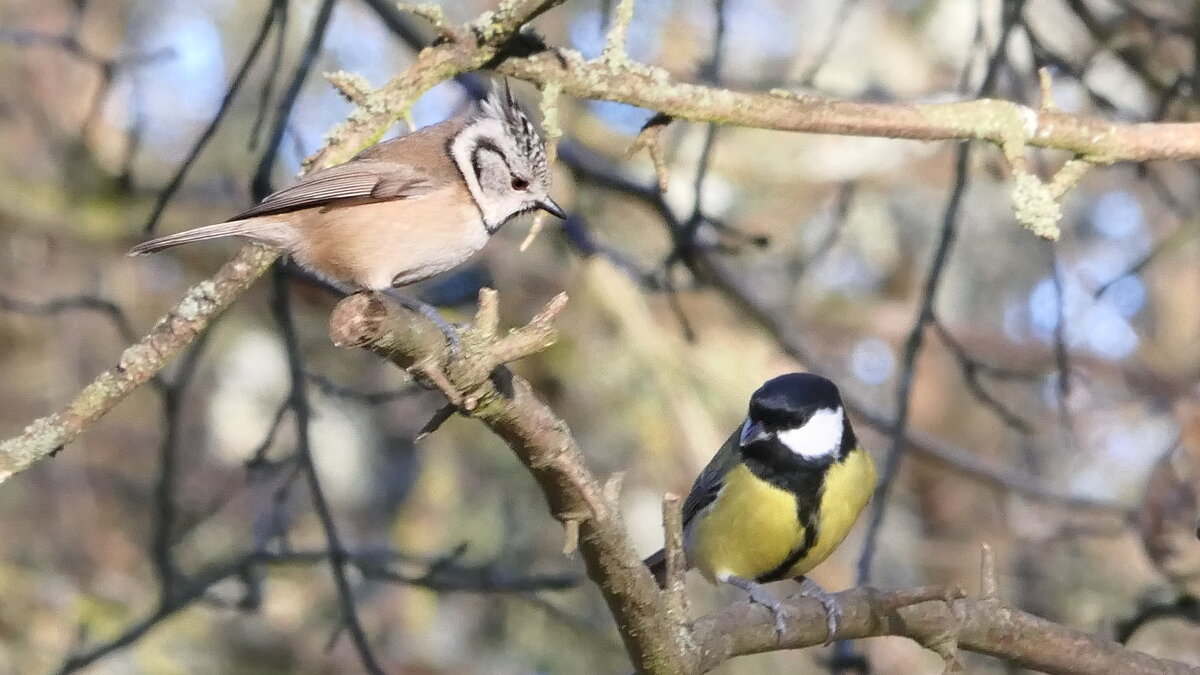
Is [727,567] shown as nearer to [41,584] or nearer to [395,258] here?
[395,258]

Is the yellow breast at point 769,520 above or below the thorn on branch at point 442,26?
below

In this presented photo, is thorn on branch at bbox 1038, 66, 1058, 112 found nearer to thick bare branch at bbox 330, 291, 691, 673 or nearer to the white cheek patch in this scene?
the white cheek patch

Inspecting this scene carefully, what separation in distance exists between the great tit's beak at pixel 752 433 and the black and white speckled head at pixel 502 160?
1073mm

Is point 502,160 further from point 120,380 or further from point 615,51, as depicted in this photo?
point 120,380

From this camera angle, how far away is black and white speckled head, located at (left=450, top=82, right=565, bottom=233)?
2.88m

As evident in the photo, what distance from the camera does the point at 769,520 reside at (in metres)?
3.57

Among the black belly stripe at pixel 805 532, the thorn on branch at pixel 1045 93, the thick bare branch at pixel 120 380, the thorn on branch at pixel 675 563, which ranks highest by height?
the thorn on branch at pixel 1045 93

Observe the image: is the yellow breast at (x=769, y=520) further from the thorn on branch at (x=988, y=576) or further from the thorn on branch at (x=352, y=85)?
the thorn on branch at (x=352, y=85)

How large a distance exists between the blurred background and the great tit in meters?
0.18

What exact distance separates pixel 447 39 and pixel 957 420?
7.04 meters

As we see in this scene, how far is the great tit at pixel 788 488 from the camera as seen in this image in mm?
3545

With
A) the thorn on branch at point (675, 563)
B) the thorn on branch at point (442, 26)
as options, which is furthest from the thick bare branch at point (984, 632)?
the thorn on branch at point (442, 26)

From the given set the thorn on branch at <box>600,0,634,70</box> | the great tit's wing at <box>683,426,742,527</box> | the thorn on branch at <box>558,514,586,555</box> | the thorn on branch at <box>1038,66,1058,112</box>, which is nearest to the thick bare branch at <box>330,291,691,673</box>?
the thorn on branch at <box>558,514,586,555</box>

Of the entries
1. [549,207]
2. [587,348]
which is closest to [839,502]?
[549,207]
